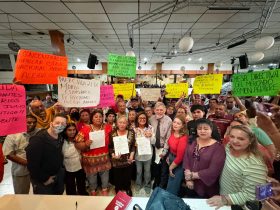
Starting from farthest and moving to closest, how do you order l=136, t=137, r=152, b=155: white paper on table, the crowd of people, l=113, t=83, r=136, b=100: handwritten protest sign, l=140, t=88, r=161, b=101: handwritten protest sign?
l=140, t=88, r=161, b=101: handwritten protest sign < l=113, t=83, r=136, b=100: handwritten protest sign < l=136, t=137, r=152, b=155: white paper on table < the crowd of people

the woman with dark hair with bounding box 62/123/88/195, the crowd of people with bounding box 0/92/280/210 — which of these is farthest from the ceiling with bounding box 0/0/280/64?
the woman with dark hair with bounding box 62/123/88/195

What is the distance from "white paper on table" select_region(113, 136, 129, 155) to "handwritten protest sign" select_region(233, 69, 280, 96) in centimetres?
174

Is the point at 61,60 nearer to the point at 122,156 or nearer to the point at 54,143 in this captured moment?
the point at 54,143

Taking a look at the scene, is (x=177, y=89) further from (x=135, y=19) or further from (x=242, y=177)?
(x=242, y=177)

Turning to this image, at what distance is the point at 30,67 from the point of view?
1.97 m

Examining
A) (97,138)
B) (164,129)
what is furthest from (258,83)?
(97,138)

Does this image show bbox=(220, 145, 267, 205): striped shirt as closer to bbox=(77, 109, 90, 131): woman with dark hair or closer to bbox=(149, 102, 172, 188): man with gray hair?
bbox=(149, 102, 172, 188): man with gray hair

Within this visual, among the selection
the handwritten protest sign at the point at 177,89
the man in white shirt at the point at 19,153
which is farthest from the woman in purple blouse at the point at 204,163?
the handwritten protest sign at the point at 177,89

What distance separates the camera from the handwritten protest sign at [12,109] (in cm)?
143

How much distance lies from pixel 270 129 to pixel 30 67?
2.42 meters

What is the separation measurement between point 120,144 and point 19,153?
1.26 m

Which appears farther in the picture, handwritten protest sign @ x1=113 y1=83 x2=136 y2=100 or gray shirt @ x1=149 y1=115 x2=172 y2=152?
handwritten protest sign @ x1=113 y1=83 x2=136 y2=100

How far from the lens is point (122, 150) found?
2.55 metres

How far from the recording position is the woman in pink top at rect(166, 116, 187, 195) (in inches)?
92.7
